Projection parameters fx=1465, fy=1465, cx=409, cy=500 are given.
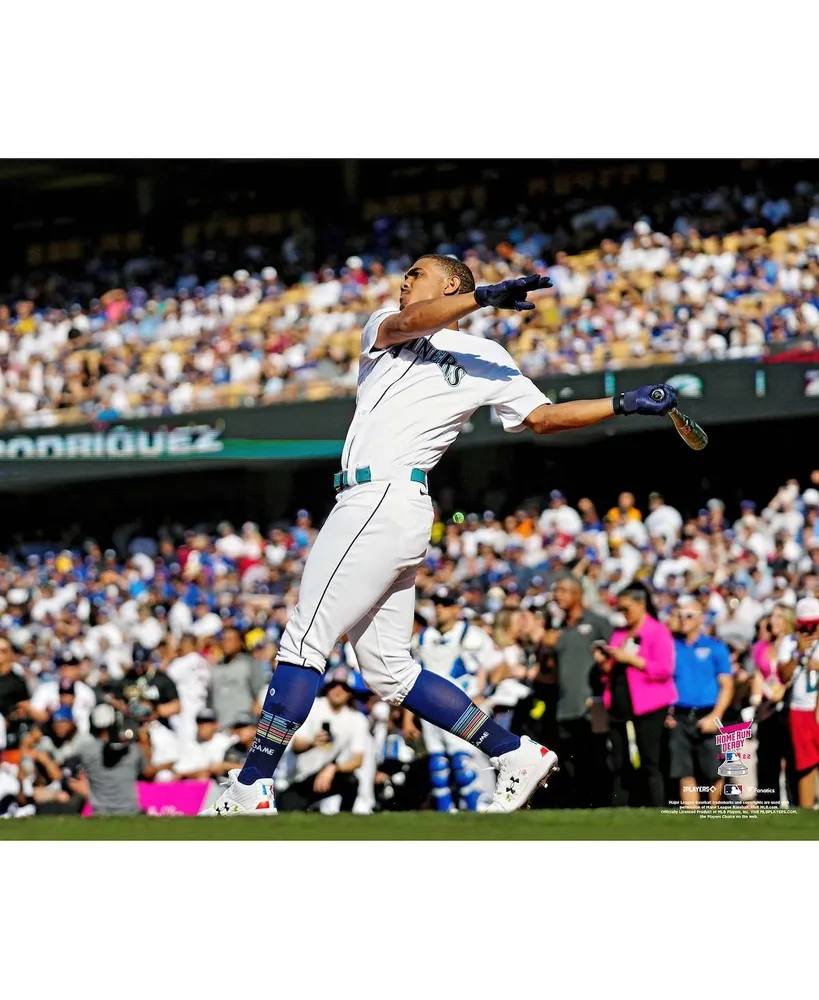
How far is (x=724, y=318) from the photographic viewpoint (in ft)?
44.1

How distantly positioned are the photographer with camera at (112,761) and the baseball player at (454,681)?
2.06m

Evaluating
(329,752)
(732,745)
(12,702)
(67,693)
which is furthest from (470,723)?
(12,702)

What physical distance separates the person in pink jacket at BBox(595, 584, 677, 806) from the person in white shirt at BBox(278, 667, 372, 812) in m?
1.58

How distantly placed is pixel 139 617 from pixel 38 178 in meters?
6.77

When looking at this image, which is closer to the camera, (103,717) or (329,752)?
(329,752)

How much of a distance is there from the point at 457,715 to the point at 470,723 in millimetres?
56

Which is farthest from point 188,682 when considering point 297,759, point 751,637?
point 751,637

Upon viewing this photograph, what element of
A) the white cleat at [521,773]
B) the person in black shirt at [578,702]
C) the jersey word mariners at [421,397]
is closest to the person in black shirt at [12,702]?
the person in black shirt at [578,702]

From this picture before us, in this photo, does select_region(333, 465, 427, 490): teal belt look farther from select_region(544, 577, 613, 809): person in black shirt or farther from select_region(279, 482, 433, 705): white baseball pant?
select_region(544, 577, 613, 809): person in black shirt

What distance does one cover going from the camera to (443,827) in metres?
5.58

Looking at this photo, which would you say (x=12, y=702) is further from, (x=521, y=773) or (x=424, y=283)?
(x=424, y=283)

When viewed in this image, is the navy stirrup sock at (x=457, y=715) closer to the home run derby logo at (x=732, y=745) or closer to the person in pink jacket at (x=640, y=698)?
the home run derby logo at (x=732, y=745)

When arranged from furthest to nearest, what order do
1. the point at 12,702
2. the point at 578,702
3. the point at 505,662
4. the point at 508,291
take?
A: the point at 12,702
the point at 505,662
the point at 578,702
the point at 508,291

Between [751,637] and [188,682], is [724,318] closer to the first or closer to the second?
[751,637]
